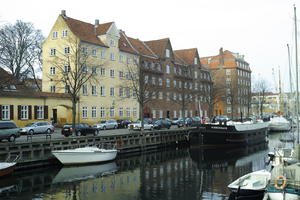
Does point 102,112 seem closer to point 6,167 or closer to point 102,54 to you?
point 102,54

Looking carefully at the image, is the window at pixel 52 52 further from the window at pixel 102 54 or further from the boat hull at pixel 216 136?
the boat hull at pixel 216 136

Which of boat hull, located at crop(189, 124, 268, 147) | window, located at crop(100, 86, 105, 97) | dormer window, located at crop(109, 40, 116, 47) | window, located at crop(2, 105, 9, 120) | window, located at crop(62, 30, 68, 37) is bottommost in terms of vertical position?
boat hull, located at crop(189, 124, 268, 147)

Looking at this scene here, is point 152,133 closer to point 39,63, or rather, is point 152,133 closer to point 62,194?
point 62,194

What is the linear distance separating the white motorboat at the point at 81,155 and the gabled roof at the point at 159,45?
145 feet

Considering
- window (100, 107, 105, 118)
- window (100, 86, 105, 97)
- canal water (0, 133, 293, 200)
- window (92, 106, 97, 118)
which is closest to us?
canal water (0, 133, 293, 200)

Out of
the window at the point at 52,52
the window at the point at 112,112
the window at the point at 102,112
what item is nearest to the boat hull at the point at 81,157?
the window at the point at 102,112

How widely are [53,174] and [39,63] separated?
130ft

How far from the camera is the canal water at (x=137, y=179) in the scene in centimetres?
1748

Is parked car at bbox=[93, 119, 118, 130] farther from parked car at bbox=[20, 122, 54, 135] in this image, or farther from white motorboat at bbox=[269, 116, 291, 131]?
white motorboat at bbox=[269, 116, 291, 131]

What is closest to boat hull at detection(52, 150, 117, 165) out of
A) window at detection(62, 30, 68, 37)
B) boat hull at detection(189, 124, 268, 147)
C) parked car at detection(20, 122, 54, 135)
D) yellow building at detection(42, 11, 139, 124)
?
parked car at detection(20, 122, 54, 135)

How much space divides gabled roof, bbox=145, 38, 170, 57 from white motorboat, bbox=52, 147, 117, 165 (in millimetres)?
44070

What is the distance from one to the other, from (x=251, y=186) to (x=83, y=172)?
12.3 metres

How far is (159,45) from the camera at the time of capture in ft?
233

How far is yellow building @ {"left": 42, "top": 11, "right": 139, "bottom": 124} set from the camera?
168 ft
